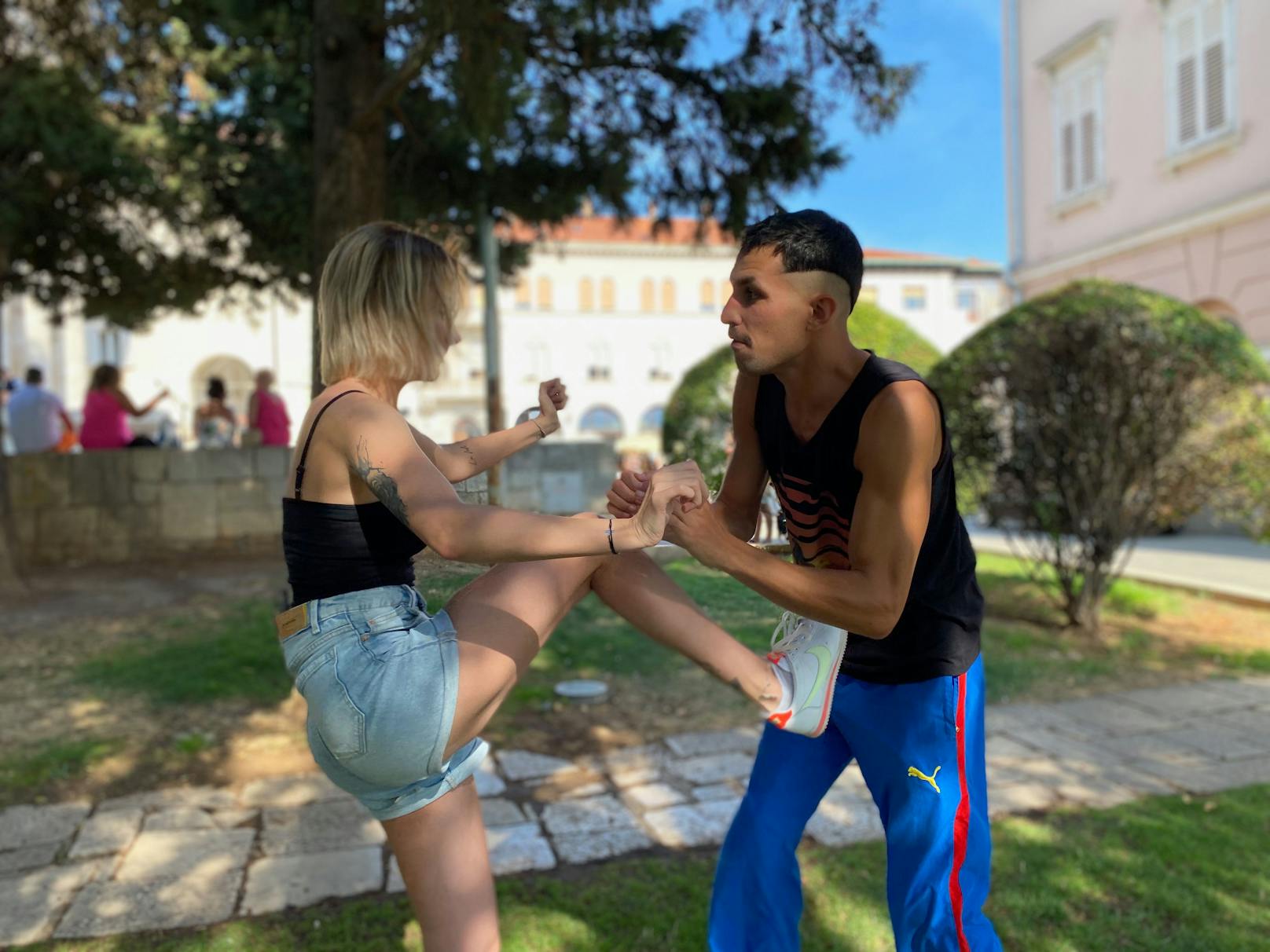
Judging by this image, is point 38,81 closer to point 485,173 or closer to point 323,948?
point 485,173

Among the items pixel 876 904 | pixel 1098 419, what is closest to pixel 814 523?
pixel 876 904

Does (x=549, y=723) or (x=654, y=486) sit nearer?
(x=654, y=486)

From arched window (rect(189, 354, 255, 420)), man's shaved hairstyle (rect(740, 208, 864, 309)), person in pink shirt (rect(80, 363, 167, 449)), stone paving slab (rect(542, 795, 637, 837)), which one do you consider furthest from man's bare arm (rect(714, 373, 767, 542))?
arched window (rect(189, 354, 255, 420))

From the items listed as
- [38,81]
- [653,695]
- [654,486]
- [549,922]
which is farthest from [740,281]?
[38,81]

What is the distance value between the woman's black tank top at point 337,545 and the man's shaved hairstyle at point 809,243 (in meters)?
0.85

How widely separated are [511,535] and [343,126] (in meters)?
4.30

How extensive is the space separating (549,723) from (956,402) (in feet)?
12.9

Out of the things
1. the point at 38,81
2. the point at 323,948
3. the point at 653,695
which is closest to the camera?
the point at 323,948

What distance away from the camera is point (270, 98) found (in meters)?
10.2

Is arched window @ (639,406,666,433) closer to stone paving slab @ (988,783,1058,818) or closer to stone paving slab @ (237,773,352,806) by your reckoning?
stone paving slab @ (237,773,352,806)

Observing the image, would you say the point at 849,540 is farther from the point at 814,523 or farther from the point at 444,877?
the point at 444,877

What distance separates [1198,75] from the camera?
49.9ft

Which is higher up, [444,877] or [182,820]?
[444,877]

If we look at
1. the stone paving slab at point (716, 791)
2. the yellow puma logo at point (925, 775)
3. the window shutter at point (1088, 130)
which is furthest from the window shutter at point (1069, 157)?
the yellow puma logo at point (925, 775)
